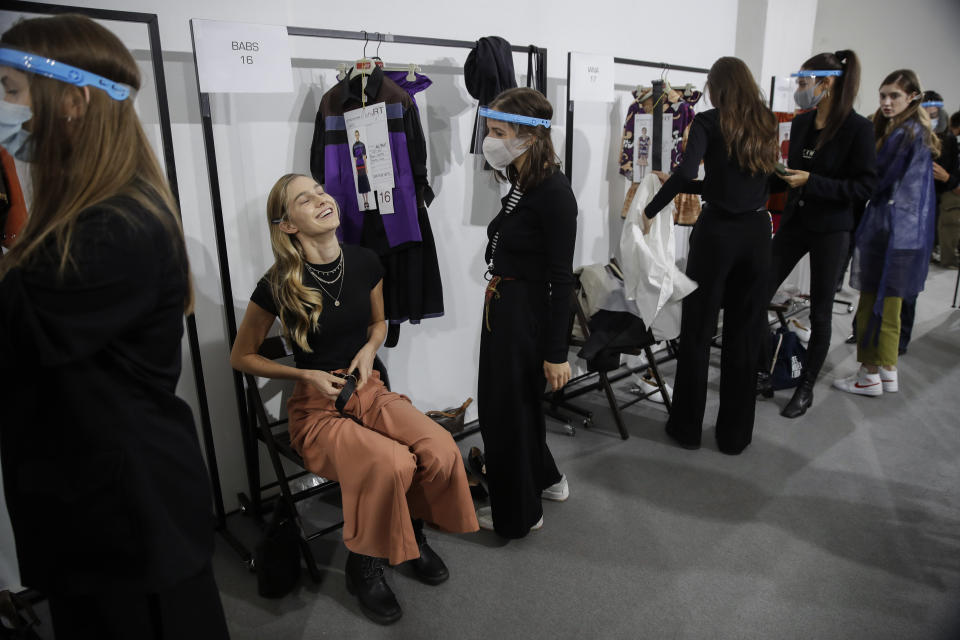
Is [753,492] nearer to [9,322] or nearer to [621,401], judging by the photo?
[621,401]

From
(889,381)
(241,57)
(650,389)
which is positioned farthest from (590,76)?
(889,381)

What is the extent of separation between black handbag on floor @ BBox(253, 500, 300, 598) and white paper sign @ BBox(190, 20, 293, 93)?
131 cm

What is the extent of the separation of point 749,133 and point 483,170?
1174 mm

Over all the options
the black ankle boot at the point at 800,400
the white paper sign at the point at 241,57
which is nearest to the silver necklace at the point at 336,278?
the white paper sign at the point at 241,57

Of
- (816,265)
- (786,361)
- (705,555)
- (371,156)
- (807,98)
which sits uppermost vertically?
(807,98)

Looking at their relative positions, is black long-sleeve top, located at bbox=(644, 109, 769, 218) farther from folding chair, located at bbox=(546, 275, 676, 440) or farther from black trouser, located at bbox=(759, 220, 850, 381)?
folding chair, located at bbox=(546, 275, 676, 440)

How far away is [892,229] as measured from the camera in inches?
127

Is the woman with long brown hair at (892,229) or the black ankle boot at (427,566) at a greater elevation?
the woman with long brown hair at (892,229)

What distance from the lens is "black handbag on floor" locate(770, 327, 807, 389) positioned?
3.52 metres

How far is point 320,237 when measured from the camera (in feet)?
6.66

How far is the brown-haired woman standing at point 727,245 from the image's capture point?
8.10ft

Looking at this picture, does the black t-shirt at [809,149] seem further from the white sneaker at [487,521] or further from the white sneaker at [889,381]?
the white sneaker at [487,521]

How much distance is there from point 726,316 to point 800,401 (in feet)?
2.80

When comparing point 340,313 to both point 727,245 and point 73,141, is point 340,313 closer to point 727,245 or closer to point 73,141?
point 73,141
